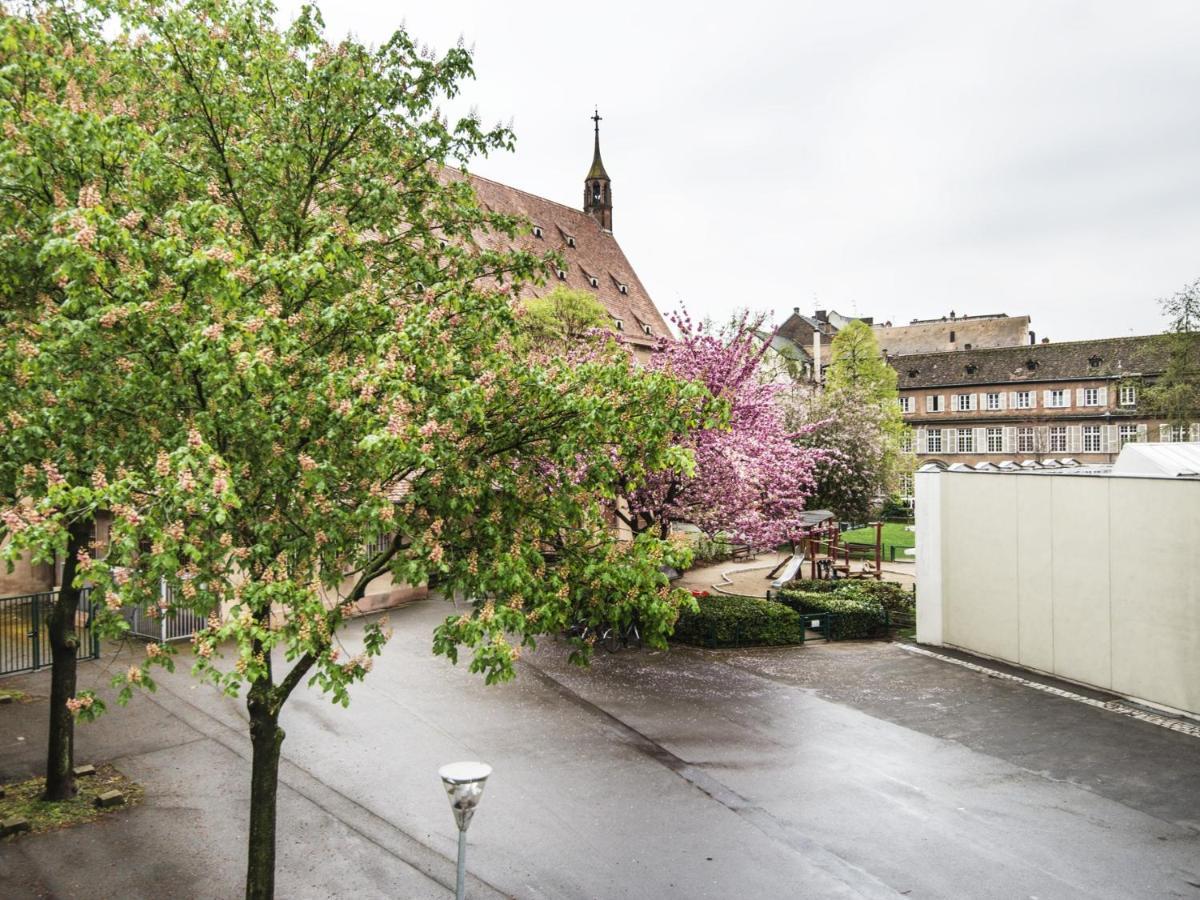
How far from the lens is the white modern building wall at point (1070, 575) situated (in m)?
14.4

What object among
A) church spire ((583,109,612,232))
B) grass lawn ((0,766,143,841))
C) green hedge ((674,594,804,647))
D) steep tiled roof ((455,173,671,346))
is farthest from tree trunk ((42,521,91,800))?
church spire ((583,109,612,232))

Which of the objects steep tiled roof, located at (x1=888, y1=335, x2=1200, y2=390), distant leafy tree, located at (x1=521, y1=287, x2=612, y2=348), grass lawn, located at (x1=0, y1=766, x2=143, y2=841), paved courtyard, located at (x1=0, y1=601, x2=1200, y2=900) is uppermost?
steep tiled roof, located at (x1=888, y1=335, x2=1200, y2=390)

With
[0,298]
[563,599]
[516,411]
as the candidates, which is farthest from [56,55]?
[563,599]

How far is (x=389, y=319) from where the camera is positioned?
7.36 m

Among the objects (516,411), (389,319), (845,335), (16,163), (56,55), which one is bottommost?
(516,411)

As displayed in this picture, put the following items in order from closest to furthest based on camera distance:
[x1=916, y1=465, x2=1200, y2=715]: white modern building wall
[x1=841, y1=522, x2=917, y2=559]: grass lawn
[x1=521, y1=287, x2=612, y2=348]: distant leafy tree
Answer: [x1=916, y1=465, x2=1200, y2=715]: white modern building wall → [x1=521, y1=287, x2=612, y2=348]: distant leafy tree → [x1=841, y1=522, x2=917, y2=559]: grass lawn

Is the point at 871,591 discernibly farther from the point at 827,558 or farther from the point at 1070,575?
the point at 1070,575

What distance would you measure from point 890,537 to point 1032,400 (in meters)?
32.3

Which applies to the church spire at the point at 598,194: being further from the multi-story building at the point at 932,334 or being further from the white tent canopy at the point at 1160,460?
the white tent canopy at the point at 1160,460

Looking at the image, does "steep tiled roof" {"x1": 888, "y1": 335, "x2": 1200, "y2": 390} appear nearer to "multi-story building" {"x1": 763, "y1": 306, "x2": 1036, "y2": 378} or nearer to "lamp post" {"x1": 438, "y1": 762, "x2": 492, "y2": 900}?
"multi-story building" {"x1": 763, "y1": 306, "x2": 1036, "y2": 378}

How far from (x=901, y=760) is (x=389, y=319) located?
957 centimetres

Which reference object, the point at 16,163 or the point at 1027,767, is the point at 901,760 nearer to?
the point at 1027,767

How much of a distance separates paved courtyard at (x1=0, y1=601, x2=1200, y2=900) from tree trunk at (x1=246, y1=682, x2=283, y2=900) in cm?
121

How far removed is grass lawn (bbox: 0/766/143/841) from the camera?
9.45 meters
